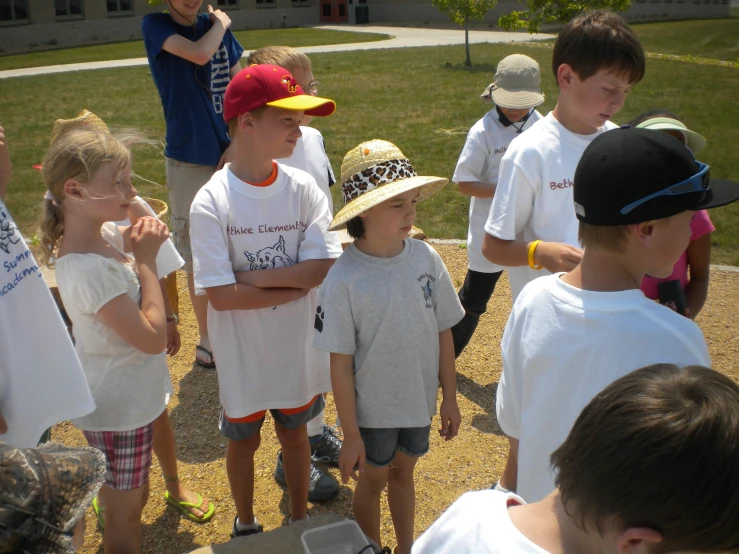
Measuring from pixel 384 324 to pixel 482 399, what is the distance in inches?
82.3

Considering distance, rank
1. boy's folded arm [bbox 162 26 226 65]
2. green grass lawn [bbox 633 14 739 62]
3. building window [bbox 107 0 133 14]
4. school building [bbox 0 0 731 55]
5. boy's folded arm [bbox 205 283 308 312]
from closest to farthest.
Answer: boy's folded arm [bbox 205 283 308 312] < boy's folded arm [bbox 162 26 226 65] < green grass lawn [bbox 633 14 739 62] < school building [bbox 0 0 731 55] < building window [bbox 107 0 133 14]

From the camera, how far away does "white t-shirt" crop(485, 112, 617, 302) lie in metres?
A: 2.78

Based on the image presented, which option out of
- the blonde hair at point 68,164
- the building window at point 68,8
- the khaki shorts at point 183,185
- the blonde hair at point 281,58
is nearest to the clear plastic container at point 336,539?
the blonde hair at point 68,164

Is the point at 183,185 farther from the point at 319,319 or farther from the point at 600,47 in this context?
the point at 600,47

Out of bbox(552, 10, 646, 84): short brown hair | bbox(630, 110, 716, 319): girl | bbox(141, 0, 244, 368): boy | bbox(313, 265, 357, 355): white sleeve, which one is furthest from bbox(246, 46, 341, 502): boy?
bbox(630, 110, 716, 319): girl

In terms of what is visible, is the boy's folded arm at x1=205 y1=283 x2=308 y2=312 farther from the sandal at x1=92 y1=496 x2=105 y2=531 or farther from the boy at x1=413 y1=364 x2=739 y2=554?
the boy at x1=413 y1=364 x2=739 y2=554

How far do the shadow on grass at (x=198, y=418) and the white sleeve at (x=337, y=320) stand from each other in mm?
1685

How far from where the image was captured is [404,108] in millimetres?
15031

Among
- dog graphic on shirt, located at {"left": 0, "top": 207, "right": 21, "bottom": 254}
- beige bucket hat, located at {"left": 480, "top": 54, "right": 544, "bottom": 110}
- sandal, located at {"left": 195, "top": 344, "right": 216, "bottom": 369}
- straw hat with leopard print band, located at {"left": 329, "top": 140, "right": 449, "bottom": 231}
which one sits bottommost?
sandal, located at {"left": 195, "top": 344, "right": 216, "bottom": 369}

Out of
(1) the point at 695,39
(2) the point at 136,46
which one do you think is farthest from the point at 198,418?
(2) the point at 136,46

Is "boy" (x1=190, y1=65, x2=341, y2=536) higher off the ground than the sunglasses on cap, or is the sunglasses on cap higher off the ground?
the sunglasses on cap

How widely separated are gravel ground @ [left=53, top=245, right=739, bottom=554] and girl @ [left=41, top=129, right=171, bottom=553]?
630 millimetres

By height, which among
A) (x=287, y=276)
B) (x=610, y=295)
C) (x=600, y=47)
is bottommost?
(x=287, y=276)

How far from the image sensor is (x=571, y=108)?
281 centimetres
